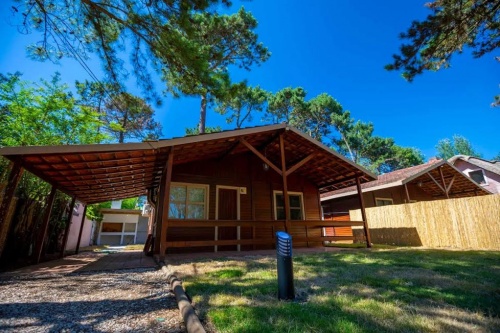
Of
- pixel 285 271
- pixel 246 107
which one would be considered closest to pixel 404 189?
pixel 246 107

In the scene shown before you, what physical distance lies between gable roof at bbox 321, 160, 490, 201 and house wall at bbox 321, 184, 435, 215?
0.52 metres

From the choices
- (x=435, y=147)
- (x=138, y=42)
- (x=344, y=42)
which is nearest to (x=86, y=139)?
(x=138, y=42)

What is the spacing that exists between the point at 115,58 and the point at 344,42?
56.9 feet

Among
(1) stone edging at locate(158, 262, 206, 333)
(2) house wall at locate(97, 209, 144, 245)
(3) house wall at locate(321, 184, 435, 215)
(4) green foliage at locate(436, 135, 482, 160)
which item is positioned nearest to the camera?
(1) stone edging at locate(158, 262, 206, 333)

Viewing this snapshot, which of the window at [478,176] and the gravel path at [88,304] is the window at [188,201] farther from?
the window at [478,176]

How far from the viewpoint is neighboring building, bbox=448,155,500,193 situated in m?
21.4

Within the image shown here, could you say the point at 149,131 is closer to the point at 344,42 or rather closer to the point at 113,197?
the point at 113,197

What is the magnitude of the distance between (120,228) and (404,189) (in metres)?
22.5

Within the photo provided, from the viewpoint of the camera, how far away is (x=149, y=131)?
18.4 metres

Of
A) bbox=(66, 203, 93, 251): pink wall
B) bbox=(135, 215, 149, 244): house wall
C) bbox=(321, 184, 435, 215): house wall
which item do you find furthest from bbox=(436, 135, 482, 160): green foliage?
bbox=(66, 203, 93, 251): pink wall

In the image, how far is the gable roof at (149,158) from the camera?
191 inches

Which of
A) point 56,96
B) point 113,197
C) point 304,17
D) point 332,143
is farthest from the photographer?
point 332,143

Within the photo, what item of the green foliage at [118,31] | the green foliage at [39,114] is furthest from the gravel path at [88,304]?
the green foliage at [39,114]

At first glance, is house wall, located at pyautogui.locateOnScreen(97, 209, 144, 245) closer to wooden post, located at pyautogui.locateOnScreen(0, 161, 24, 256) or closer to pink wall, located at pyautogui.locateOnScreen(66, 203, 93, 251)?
pink wall, located at pyautogui.locateOnScreen(66, 203, 93, 251)
